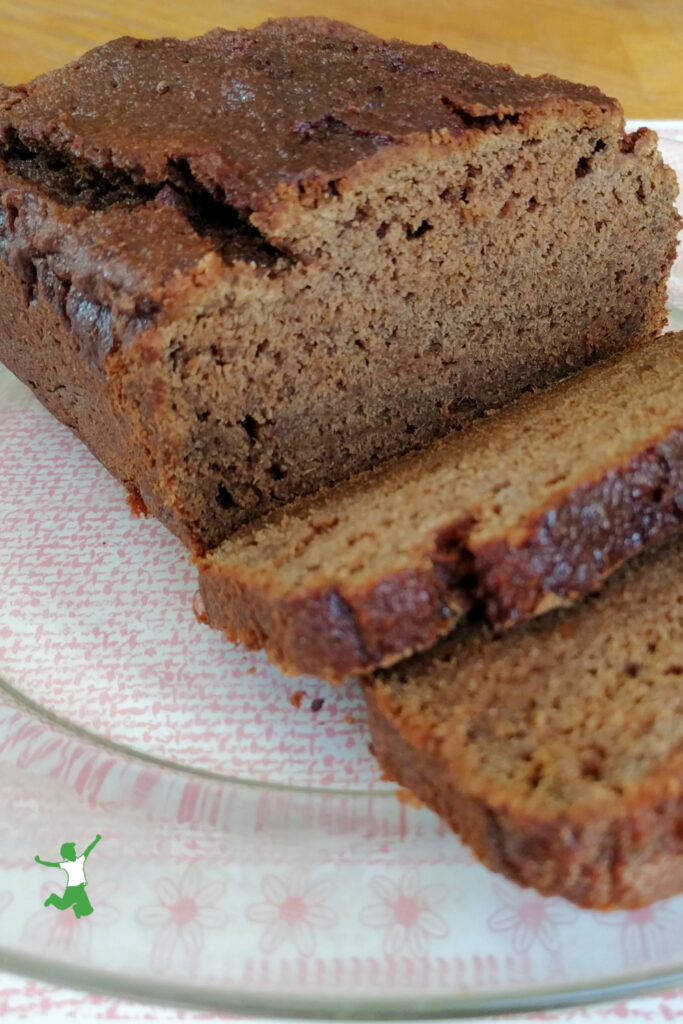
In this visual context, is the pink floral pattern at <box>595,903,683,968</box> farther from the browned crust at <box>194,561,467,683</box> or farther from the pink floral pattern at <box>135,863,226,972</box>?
the pink floral pattern at <box>135,863,226,972</box>

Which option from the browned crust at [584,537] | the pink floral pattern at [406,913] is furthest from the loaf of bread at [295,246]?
the pink floral pattern at [406,913]

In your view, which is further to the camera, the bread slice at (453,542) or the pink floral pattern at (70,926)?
the bread slice at (453,542)

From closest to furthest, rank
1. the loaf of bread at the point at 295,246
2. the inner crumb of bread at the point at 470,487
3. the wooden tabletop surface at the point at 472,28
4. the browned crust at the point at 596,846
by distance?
the browned crust at the point at 596,846
the inner crumb of bread at the point at 470,487
the loaf of bread at the point at 295,246
the wooden tabletop surface at the point at 472,28

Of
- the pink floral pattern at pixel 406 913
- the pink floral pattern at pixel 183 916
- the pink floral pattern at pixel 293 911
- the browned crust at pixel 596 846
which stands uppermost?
the browned crust at pixel 596 846

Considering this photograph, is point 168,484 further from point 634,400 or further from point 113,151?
point 634,400

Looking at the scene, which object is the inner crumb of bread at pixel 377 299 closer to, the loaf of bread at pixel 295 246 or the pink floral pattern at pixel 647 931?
the loaf of bread at pixel 295 246

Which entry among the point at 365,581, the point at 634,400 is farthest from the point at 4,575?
the point at 634,400

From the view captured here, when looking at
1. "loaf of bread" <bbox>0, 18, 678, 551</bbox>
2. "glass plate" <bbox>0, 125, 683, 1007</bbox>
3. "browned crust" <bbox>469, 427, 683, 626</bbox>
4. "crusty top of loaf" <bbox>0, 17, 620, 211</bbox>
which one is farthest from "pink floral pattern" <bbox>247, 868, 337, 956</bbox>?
"crusty top of loaf" <bbox>0, 17, 620, 211</bbox>

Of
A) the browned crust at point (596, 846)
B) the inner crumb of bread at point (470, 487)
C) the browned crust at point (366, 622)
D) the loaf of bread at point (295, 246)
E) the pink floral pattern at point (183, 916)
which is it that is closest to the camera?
the browned crust at point (596, 846)

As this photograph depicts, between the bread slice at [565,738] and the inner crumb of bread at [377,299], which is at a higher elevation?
the inner crumb of bread at [377,299]
